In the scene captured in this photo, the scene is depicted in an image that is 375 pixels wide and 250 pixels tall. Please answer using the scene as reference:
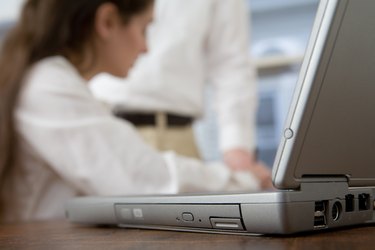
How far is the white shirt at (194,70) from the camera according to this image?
1.47 metres

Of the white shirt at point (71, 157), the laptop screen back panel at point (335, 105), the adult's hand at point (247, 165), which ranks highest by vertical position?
the laptop screen back panel at point (335, 105)

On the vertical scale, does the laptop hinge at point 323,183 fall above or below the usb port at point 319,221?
above

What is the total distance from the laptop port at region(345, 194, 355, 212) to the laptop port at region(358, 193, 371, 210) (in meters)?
0.01

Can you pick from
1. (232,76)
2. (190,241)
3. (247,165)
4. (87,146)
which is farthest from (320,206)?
(232,76)

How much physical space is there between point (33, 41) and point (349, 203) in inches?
32.2

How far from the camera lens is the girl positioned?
3.12 feet

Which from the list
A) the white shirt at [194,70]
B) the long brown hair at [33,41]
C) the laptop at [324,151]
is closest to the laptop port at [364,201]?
the laptop at [324,151]

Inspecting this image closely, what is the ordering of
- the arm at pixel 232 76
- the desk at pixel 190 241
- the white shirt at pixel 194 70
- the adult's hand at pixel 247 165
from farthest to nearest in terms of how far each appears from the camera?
the arm at pixel 232 76
the white shirt at pixel 194 70
the adult's hand at pixel 247 165
the desk at pixel 190 241

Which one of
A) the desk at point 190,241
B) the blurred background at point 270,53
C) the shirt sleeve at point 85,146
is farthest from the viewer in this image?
the blurred background at point 270,53

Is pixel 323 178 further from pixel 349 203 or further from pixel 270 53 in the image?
pixel 270 53

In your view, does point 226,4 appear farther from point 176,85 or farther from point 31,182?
point 31,182

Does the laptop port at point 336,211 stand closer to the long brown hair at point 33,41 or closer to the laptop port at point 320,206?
the laptop port at point 320,206

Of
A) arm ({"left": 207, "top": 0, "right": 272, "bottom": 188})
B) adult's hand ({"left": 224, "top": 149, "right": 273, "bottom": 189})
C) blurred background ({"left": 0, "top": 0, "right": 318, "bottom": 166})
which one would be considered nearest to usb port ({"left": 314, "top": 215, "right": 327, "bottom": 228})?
adult's hand ({"left": 224, "top": 149, "right": 273, "bottom": 189})

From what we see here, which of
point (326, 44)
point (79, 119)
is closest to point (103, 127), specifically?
point (79, 119)
